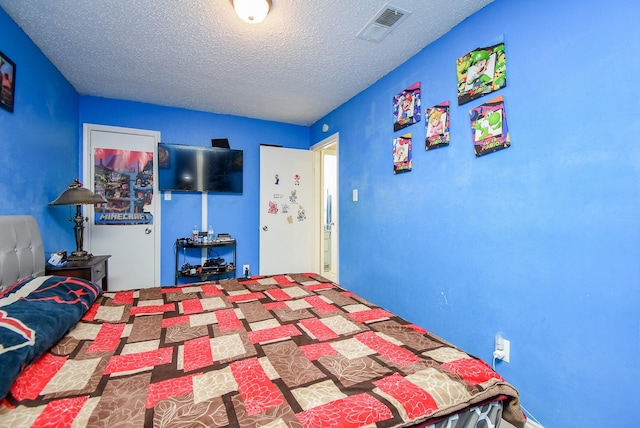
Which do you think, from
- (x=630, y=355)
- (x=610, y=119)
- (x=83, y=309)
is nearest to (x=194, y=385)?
(x=83, y=309)

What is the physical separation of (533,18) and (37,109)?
11.5ft

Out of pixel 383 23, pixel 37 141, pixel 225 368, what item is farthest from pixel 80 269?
pixel 383 23

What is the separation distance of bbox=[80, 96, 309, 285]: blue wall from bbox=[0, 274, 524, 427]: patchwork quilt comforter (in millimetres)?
2187

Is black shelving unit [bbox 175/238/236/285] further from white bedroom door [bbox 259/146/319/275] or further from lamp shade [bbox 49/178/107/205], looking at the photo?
lamp shade [bbox 49/178/107/205]

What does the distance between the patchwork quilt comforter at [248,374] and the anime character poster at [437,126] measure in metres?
1.35

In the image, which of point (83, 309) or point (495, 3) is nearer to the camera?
point (83, 309)

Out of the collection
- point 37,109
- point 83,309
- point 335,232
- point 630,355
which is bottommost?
point 630,355

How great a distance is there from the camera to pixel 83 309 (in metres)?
1.40

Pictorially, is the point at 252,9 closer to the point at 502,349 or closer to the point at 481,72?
the point at 481,72

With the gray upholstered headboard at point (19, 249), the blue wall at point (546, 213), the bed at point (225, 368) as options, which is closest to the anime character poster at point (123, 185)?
the gray upholstered headboard at point (19, 249)

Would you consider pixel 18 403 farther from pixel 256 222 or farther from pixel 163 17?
pixel 256 222

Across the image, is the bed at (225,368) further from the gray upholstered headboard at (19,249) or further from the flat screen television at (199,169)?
the flat screen television at (199,169)

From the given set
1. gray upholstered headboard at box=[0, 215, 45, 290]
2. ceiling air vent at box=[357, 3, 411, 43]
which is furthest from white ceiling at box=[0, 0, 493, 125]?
gray upholstered headboard at box=[0, 215, 45, 290]

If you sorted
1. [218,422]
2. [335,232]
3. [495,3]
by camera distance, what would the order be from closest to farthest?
[218,422] < [495,3] < [335,232]
